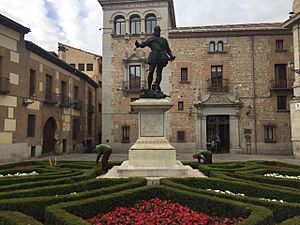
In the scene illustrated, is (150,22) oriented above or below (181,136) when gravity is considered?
above

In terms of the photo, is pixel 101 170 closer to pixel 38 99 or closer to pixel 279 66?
pixel 38 99

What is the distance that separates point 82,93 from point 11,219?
1002 inches

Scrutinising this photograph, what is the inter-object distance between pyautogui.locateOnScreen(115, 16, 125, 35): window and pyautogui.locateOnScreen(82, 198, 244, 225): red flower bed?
22.4m

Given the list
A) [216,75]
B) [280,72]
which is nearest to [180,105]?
[216,75]

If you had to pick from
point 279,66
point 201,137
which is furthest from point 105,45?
point 279,66

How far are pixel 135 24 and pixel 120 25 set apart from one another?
4.91ft

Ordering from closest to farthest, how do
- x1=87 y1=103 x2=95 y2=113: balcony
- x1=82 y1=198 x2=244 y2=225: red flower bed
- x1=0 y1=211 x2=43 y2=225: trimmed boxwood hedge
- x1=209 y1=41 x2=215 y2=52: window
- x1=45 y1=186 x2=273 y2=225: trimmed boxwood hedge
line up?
x1=0 y1=211 x2=43 y2=225: trimmed boxwood hedge
x1=45 y1=186 x2=273 y2=225: trimmed boxwood hedge
x1=82 y1=198 x2=244 y2=225: red flower bed
x1=209 y1=41 x2=215 y2=52: window
x1=87 y1=103 x2=95 y2=113: balcony

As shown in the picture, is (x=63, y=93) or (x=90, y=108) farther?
(x=90, y=108)

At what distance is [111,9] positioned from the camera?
2516 centimetres

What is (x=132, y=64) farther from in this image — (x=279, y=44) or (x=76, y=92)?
(x=279, y=44)

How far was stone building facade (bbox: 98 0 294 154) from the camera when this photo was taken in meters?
22.9

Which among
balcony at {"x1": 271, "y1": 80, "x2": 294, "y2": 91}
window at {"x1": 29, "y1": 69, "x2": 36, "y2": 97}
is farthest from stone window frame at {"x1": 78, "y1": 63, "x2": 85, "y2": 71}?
balcony at {"x1": 271, "y1": 80, "x2": 294, "y2": 91}

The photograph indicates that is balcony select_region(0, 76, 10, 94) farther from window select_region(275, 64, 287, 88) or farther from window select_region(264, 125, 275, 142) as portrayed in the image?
window select_region(275, 64, 287, 88)

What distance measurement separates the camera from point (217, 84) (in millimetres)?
23609
